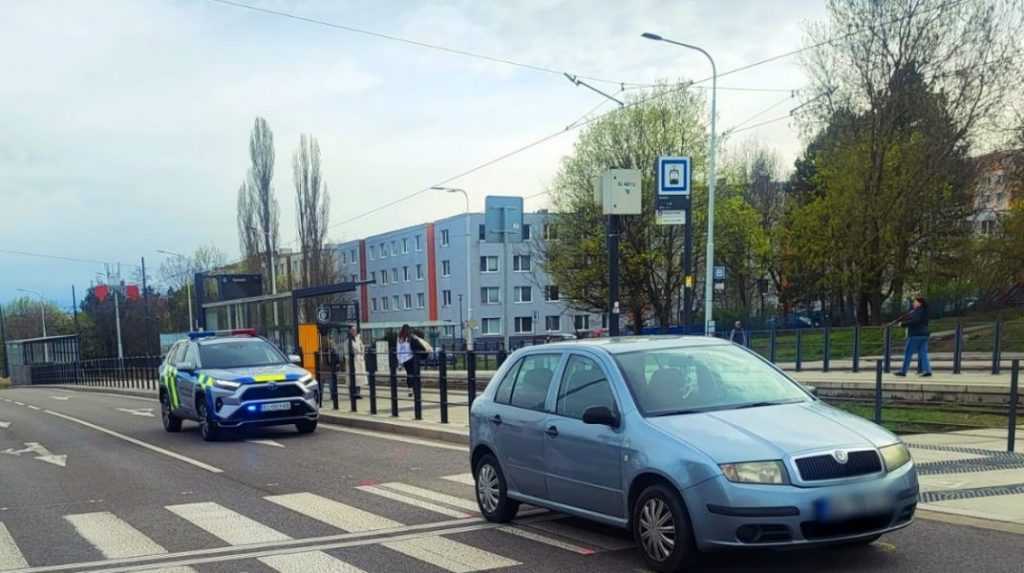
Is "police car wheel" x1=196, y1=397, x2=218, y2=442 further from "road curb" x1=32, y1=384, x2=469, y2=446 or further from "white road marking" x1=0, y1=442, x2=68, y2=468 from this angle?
"road curb" x1=32, y1=384, x2=469, y2=446

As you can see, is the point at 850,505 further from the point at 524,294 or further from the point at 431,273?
the point at 431,273

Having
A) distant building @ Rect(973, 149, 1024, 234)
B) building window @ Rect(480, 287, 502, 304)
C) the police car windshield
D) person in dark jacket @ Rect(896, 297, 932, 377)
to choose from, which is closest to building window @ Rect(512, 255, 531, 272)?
building window @ Rect(480, 287, 502, 304)

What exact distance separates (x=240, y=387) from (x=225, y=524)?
22.4ft

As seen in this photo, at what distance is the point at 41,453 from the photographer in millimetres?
13672

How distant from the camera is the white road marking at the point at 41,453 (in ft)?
41.0

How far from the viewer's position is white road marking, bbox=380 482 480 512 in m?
8.28

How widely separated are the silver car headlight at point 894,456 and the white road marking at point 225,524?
4544mm

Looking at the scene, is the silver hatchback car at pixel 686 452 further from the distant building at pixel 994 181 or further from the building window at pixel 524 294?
the building window at pixel 524 294

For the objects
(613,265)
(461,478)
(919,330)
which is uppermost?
(613,265)

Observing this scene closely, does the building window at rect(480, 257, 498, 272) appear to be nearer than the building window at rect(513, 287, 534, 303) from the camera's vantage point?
Yes

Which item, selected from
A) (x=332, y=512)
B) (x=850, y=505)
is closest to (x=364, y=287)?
(x=332, y=512)

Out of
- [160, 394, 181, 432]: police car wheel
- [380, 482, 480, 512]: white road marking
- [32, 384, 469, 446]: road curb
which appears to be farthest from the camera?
[160, 394, 181, 432]: police car wheel

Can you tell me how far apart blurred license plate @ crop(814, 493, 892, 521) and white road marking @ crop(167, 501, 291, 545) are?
420cm

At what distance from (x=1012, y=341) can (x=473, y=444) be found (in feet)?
56.2
